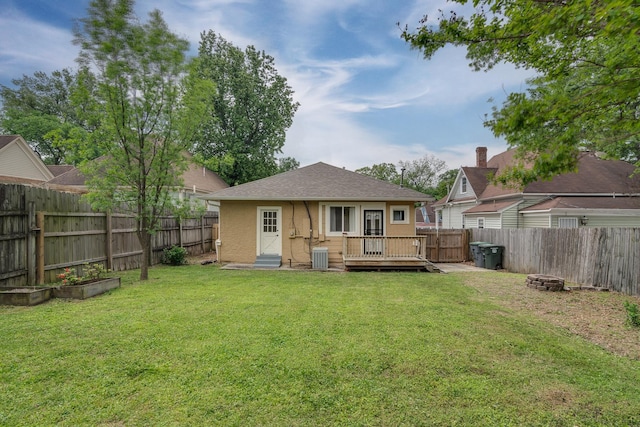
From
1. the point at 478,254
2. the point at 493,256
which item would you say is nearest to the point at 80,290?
the point at 478,254

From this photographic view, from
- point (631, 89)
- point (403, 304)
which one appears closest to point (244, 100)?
point (403, 304)

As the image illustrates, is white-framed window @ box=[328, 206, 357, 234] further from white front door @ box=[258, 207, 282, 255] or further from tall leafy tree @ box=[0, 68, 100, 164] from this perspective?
tall leafy tree @ box=[0, 68, 100, 164]

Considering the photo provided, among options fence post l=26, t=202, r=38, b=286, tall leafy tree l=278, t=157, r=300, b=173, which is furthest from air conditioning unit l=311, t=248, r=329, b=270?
tall leafy tree l=278, t=157, r=300, b=173

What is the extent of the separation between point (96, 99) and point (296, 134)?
20.9m

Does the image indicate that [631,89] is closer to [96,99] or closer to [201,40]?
[96,99]

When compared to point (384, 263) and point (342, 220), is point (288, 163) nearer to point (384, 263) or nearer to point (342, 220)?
point (342, 220)

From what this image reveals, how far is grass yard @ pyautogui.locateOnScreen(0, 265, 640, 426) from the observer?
2.54 meters

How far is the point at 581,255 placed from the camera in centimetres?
833

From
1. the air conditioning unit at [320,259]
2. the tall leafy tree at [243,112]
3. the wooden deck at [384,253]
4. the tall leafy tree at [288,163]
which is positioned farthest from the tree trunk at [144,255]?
the tall leafy tree at [288,163]

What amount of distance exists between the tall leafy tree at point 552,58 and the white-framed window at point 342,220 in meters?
6.73

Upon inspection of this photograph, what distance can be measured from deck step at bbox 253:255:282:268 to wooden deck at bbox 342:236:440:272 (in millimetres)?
2466

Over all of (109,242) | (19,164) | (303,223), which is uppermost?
(19,164)

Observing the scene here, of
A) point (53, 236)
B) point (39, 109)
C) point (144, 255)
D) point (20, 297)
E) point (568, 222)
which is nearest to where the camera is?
point (20, 297)

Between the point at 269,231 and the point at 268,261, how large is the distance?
1.20 metres
